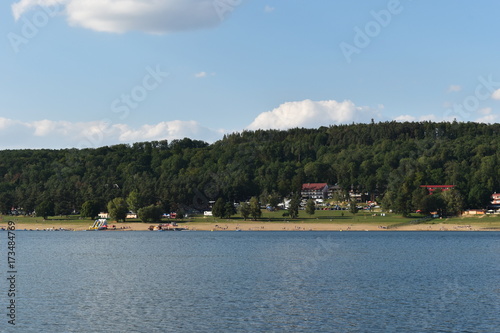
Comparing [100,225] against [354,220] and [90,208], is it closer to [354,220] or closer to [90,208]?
[90,208]

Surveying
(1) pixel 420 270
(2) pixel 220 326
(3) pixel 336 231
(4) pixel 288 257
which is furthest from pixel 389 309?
(3) pixel 336 231

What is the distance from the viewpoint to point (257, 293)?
54594 mm

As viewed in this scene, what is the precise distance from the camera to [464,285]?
197 feet

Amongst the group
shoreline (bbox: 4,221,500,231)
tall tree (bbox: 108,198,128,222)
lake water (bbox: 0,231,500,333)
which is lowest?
lake water (bbox: 0,231,500,333)

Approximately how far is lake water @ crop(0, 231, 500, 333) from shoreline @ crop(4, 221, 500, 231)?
72266 mm

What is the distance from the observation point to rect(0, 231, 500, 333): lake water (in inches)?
1652

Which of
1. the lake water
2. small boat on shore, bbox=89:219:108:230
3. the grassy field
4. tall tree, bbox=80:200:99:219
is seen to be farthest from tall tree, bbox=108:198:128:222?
the lake water

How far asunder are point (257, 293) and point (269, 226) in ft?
396

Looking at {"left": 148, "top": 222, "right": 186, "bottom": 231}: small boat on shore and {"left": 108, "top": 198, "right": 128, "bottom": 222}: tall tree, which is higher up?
{"left": 108, "top": 198, "right": 128, "bottom": 222}: tall tree

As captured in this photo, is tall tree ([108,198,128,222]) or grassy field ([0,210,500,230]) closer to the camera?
A: grassy field ([0,210,500,230])

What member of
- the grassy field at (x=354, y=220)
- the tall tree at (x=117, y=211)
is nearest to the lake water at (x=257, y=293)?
the grassy field at (x=354, y=220)

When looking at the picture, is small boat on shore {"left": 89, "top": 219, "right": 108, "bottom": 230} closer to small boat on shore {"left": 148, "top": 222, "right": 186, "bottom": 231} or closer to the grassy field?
the grassy field

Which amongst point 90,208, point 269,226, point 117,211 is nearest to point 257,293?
point 269,226

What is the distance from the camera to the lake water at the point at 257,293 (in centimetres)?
4197
